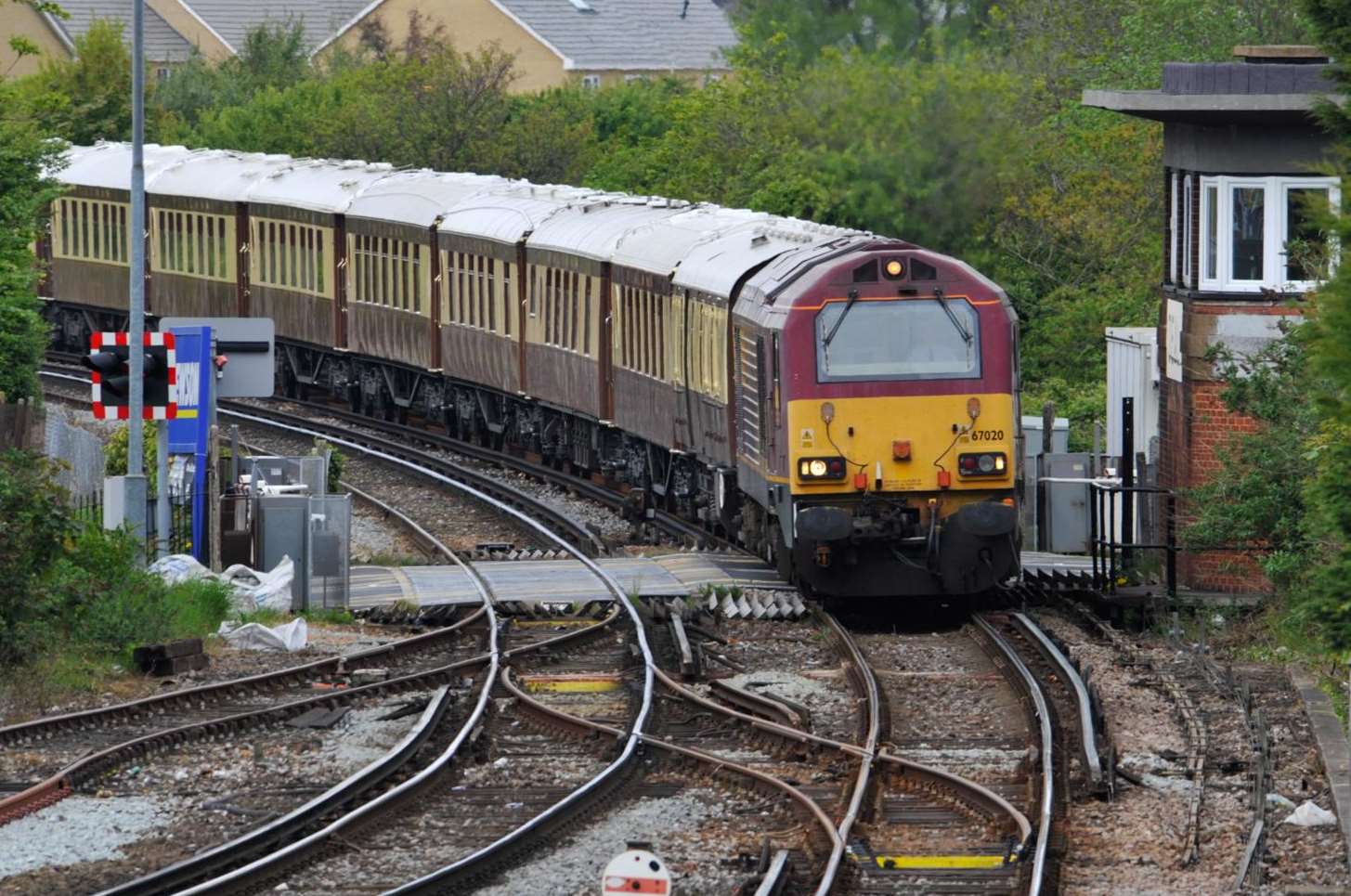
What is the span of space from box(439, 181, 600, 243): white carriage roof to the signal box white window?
10.8 metres

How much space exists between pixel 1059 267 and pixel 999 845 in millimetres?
31059

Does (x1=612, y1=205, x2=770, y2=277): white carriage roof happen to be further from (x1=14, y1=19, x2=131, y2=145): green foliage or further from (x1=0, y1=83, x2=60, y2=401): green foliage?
(x1=14, y1=19, x2=131, y2=145): green foliage

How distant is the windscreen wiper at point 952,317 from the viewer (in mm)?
18594

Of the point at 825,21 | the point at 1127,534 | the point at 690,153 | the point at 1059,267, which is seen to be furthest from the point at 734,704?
the point at 825,21

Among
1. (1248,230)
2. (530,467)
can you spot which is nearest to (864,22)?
(530,467)

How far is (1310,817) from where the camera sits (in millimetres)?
11594

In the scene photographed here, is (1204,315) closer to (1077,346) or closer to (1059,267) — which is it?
(1077,346)

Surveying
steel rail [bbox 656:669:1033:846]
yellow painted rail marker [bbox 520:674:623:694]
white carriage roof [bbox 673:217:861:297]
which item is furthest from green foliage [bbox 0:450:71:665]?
white carriage roof [bbox 673:217:861:297]

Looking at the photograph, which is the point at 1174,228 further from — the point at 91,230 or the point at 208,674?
the point at 91,230

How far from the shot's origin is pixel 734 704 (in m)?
15.2

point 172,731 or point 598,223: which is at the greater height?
point 598,223

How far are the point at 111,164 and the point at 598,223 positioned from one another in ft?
58.9

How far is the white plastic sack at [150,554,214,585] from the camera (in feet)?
62.3

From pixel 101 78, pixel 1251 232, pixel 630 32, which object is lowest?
pixel 1251 232
